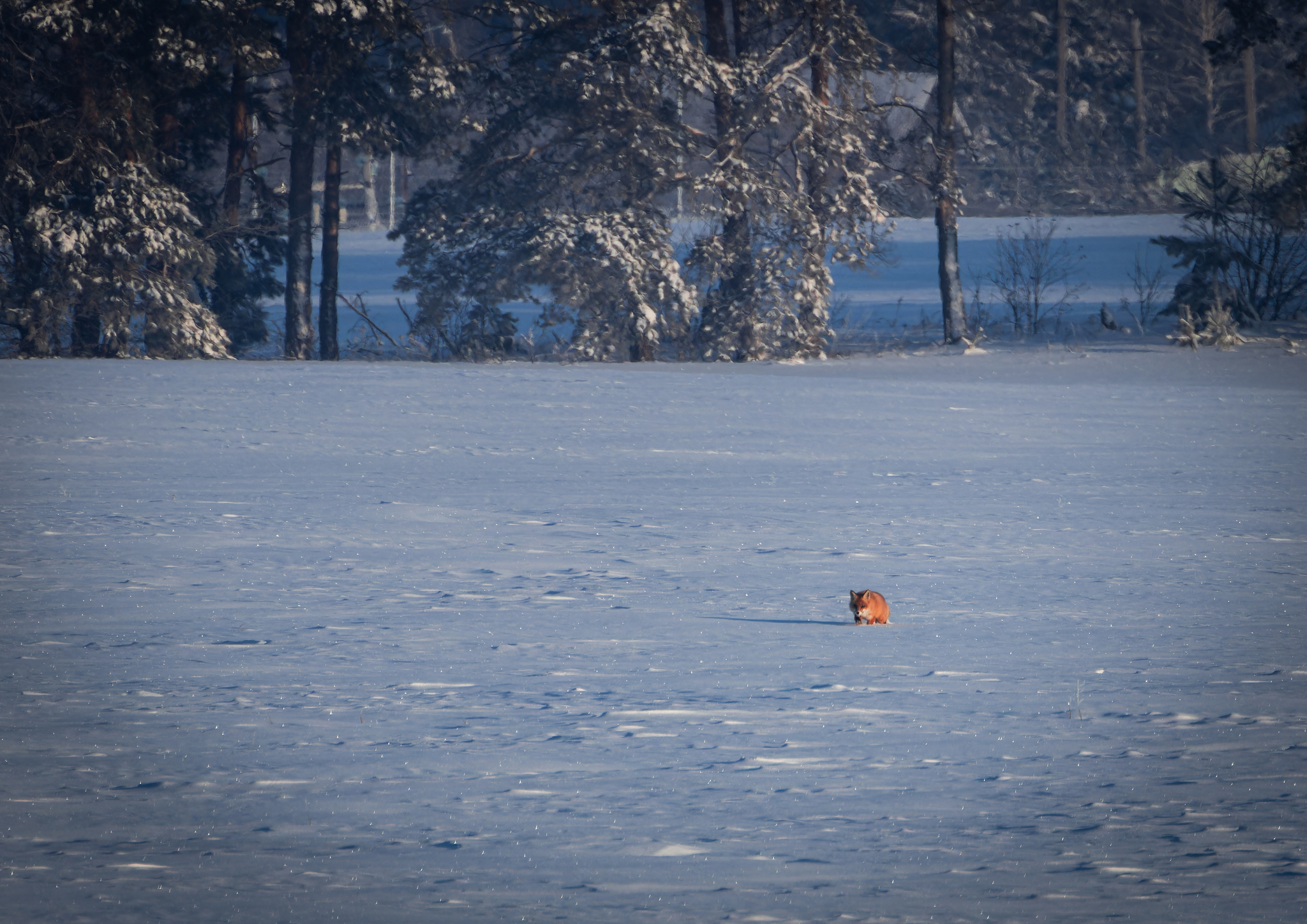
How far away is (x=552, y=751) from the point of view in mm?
4793

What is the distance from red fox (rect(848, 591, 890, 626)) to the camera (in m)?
6.41

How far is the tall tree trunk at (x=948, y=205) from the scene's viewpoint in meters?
26.6

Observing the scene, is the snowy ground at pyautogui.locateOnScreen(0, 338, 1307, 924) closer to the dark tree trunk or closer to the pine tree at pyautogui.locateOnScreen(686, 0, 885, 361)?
the pine tree at pyautogui.locateOnScreen(686, 0, 885, 361)

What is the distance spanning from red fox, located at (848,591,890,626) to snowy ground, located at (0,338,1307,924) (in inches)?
2.9

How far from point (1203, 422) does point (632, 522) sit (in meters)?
8.13

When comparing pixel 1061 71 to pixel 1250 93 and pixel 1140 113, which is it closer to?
pixel 1140 113

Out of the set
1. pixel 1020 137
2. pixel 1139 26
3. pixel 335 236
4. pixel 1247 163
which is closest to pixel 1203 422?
pixel 335 236

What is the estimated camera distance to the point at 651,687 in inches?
219

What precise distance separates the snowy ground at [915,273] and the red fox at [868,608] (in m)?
20.0

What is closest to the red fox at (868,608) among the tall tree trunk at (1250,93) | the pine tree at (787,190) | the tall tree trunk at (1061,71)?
the pine tree at (787,190)

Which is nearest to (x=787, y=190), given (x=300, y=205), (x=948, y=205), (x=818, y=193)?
(x=818, y=193)

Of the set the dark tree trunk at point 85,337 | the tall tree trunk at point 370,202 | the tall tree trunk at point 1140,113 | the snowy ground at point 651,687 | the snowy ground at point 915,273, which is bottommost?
the snowy ground at point 651,687

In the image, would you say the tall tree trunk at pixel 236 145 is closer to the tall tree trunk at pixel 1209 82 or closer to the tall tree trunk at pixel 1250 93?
the tall tree trunk at pixel 1250 93

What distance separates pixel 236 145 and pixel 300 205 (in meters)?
1.58
